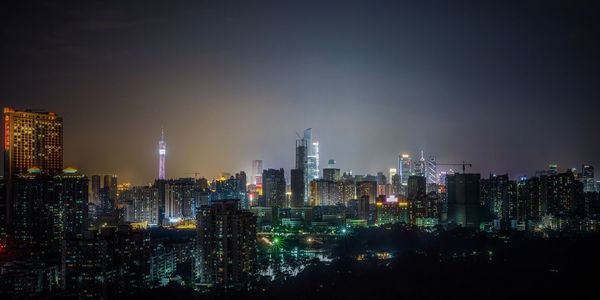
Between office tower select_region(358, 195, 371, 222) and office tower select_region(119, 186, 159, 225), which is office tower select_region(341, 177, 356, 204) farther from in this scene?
office tower select_region(119, 186, 159, 225)

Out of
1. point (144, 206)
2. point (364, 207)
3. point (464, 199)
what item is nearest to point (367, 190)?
point (364, 207)

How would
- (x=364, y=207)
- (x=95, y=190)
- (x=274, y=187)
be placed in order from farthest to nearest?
(x=274, y=187)
(x=364, y=207)
(x=95, y=190)

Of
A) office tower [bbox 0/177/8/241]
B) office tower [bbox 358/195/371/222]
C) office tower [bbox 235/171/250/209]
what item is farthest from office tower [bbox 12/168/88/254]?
office tower [bbox 358/195/371/222]

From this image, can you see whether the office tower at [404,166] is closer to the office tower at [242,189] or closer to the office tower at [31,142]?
the office tower at [242,189]

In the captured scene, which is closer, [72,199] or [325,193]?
[72,199]

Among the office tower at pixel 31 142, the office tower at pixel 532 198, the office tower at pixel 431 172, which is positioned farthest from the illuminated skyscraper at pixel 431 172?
the office tower at pixel 31 142

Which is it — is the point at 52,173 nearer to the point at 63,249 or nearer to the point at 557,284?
the point at 63,249

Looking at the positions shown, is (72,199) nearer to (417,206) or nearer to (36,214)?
(36,214)
